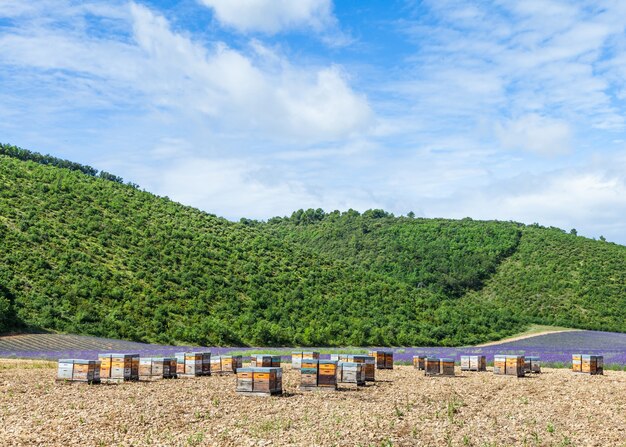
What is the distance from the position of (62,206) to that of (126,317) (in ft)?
83.0

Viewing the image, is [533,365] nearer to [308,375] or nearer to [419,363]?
[419,363]

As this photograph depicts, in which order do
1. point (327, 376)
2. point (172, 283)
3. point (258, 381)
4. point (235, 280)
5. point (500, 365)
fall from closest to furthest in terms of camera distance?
point (258, 381) → point (327, 376) → point (500, 365) → point (172, 283) → point (235, 280)

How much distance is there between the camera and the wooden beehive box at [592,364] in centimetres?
3181

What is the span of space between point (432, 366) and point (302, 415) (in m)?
14.3

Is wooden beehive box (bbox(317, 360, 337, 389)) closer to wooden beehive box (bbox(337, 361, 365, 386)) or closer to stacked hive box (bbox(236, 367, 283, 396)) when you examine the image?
wooden beehive box (bbox(337, 361, 365, 386))

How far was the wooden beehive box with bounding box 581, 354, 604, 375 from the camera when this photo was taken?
31.8 meters

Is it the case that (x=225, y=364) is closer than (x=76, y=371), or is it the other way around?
(x=76, y=371)

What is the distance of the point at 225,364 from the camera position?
29891 mm

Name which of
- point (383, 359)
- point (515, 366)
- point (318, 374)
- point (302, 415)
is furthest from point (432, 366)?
point (302, 415)

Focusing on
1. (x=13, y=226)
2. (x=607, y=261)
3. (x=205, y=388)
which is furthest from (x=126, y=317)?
(x=607, y=261)

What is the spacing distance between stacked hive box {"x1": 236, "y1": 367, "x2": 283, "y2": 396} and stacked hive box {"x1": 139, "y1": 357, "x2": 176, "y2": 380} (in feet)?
17.8

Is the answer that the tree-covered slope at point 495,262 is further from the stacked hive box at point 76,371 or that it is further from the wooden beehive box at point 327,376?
the stacked hive box at point 76,371

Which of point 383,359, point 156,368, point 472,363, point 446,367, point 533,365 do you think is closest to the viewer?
point 156,368

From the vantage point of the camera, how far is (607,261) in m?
98.9
